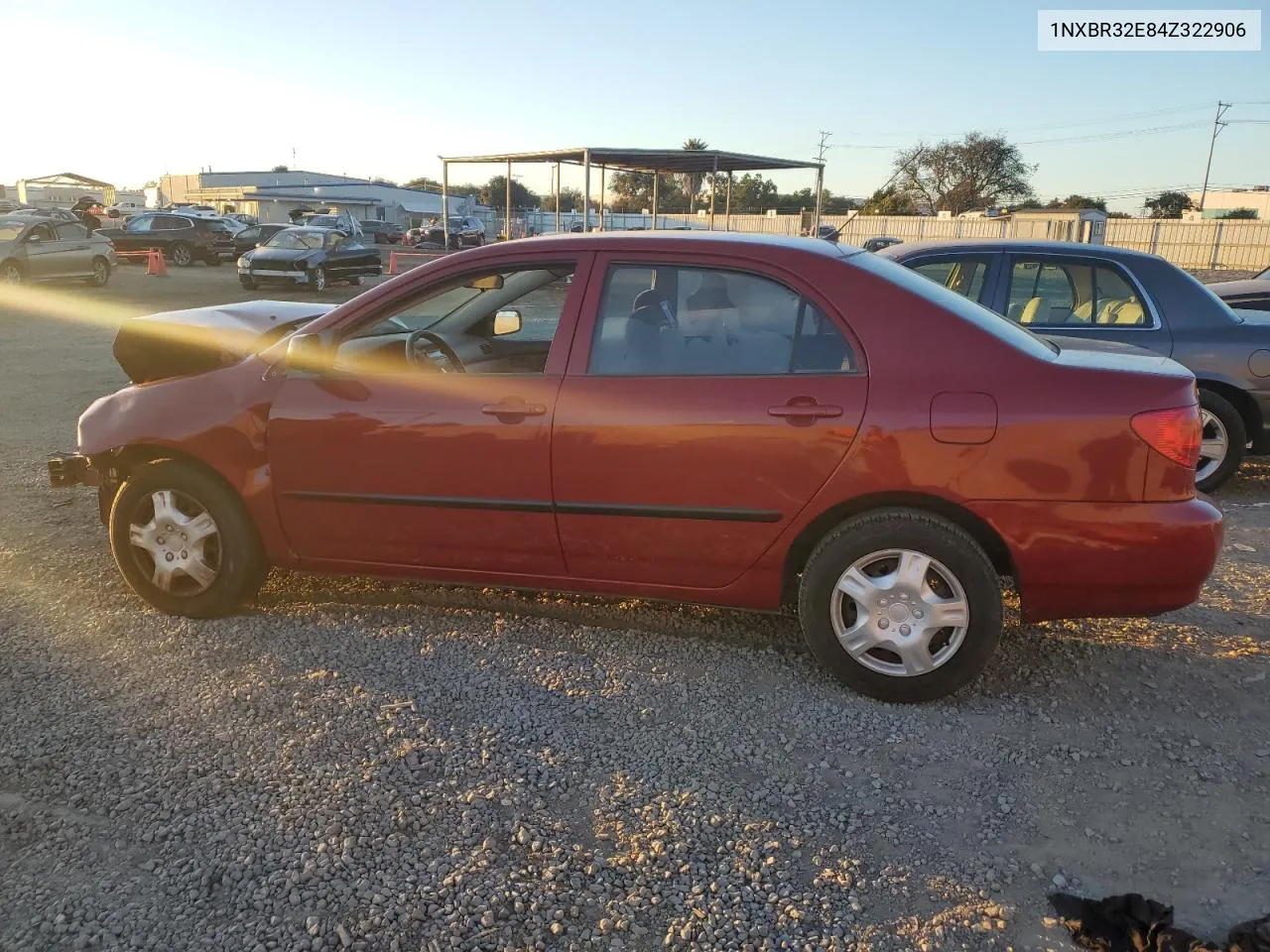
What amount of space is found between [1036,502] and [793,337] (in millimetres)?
1032

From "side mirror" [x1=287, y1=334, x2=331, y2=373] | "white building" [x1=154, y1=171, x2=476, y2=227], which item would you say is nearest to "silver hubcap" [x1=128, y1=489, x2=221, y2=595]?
"side mirror" [x1=287, y1=334, x2=331, y2=373]

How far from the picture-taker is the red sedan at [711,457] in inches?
127

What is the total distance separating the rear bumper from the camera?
3.19m

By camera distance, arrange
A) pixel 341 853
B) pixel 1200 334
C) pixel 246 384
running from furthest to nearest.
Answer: pixel 1200 334
pixel 246 384
pixel 341 853

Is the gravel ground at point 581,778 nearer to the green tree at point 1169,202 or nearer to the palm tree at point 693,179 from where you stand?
the palm tree at point 693,179

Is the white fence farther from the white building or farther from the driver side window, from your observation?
Answer: the driver side window

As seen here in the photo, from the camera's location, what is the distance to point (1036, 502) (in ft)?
10.6

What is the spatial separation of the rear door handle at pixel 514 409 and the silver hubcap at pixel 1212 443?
4.81 m

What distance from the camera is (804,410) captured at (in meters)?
3.34

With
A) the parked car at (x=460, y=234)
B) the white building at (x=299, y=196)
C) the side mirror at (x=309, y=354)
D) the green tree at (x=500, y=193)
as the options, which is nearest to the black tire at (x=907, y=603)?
the side mirror at (x=309, y=354)

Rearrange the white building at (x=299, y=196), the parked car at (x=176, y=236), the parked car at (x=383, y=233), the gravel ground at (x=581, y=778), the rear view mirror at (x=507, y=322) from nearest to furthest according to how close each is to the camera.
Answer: the gravel ground at (x=581, y=778)
the rear view mirror at (x=507, y=322)
the parked car at (x=176, y=236)
the parked car at (x=383, y=233)
the white building at (x=299, y=196)

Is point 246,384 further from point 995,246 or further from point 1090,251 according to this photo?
point 1090,251

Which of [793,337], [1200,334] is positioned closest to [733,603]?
[793,337]

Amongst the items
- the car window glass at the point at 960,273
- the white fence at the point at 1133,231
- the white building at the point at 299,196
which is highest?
the white building at the point at 299,196
